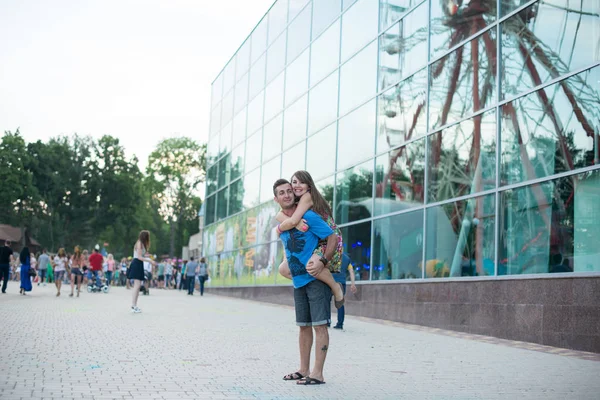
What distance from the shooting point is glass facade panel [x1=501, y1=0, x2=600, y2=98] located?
12219mm

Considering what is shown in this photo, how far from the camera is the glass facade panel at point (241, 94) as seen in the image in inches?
1339

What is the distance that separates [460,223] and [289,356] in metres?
7.30

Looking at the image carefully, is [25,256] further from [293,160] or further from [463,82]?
[463,82]

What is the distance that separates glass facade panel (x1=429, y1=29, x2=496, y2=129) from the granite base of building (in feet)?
11.3

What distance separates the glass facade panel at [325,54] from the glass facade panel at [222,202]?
1189 cm

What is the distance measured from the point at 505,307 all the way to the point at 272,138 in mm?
17206

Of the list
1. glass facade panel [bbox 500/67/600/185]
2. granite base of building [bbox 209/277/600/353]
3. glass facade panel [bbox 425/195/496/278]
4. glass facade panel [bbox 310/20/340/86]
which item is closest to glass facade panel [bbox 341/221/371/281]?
granite base of building [bbox 209/277/600/353]

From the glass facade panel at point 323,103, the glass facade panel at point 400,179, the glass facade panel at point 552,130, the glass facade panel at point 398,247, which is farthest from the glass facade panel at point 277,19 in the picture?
the glass facade panel at point 552,130

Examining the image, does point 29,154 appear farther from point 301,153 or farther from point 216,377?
point 216,377

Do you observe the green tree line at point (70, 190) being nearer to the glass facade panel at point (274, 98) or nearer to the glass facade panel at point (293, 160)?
the glass facade panel at point (274, 98)

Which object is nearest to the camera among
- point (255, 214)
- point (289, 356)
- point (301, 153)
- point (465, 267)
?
point (289, 356)

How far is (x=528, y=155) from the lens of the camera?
13.3 meters

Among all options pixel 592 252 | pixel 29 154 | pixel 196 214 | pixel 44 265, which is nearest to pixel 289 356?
pixel 592 252

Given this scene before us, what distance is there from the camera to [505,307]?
12.9 m
